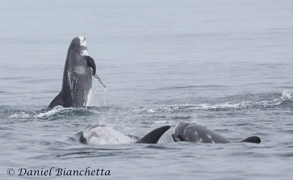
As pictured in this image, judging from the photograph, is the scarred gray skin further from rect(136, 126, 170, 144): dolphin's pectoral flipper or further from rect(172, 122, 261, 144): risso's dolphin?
rect(172, 122, 261, 144): risso's dolphin

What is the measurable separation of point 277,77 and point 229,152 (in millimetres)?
16843

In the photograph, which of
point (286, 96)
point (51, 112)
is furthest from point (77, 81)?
point (286, 96)

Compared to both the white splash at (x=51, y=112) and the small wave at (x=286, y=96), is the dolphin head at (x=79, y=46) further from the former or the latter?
the small wave at (x=286, y=96)

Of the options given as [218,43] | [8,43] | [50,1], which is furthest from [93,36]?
[50,1]

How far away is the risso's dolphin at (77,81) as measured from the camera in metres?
24.9

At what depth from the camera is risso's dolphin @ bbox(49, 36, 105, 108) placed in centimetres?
2494

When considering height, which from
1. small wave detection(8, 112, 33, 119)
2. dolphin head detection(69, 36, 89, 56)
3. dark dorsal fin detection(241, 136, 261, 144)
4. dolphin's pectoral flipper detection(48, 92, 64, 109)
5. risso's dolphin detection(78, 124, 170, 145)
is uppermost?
dolphin head detection(69, 36, 89, 56)

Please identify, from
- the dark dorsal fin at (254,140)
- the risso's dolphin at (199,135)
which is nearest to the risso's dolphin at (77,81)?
the risso's dolphin at (199,135)

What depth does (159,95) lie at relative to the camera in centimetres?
2941

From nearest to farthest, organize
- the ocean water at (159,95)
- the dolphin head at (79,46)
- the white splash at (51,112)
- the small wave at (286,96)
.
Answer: the ocean water at (159,95) → the white splash at (51,112) → the small wave at (286,96) → the dolphin head at (79,46)

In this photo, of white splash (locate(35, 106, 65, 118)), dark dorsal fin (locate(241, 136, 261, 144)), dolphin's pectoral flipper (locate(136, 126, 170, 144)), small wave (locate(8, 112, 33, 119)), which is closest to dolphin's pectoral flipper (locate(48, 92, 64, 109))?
white splash (locate(35, 106, 65, 118))

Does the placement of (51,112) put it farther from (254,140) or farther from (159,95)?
(254,140)

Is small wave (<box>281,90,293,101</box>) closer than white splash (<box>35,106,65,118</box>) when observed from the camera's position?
No

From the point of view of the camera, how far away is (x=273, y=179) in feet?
47.9
